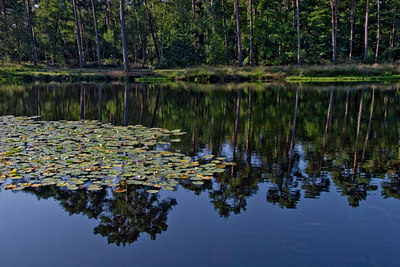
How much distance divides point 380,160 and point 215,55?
132 ft

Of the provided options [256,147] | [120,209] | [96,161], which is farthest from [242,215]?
[256,147]

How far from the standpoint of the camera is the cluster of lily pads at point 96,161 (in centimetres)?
726

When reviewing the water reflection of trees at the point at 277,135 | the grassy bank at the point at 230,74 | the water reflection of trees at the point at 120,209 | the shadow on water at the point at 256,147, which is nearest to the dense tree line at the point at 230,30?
the grassy bank at the point at 230,74

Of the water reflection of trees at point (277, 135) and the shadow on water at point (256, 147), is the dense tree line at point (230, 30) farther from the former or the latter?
the shadow on water at point (256, 147)

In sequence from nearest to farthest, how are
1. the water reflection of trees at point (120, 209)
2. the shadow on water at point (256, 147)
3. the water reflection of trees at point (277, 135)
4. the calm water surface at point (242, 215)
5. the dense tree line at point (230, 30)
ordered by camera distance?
the calm water surface at point (242, 215), the water reflection of trees at point (120, 209), the shadow on water at point (256, 147), the water reflection of trees at point (277, 135), the dense tree line at point (230, 30)

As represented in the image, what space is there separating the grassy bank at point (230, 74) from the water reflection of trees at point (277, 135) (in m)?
15.4

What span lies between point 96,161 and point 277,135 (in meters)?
6.20

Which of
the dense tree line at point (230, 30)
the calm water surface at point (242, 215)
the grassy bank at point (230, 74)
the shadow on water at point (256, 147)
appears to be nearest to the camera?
the calm water surface at point (242, 215)

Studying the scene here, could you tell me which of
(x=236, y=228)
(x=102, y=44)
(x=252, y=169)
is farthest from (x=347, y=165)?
(x=102, y=44)

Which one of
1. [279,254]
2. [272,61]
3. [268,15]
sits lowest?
[279,254]

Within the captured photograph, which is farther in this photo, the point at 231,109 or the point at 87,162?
the point at 231,109

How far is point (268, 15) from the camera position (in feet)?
164

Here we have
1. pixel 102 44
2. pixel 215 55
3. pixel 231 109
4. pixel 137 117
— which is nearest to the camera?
pixel 137 117

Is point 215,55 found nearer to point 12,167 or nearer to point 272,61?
point 272,61
